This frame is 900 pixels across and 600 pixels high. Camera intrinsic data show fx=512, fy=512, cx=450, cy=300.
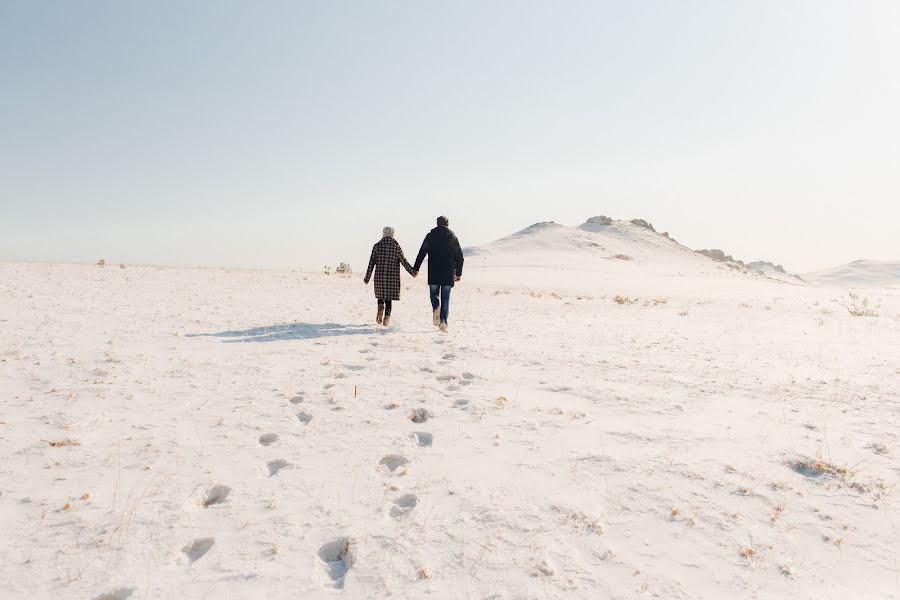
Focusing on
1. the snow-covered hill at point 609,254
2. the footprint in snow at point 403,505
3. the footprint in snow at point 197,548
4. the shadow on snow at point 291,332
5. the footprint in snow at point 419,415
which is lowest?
the footprint in snow at point 197,548

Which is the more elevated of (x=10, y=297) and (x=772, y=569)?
(x=10, y=297)

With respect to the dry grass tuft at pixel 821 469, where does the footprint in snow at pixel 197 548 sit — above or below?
below

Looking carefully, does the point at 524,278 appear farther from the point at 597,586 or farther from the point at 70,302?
the point at 597,586

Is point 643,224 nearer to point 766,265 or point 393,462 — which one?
point 766,265

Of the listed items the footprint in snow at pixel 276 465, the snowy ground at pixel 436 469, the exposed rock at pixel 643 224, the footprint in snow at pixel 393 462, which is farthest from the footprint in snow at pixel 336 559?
the exposed rock at pixel 643 224

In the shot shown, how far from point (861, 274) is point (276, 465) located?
11889 cm

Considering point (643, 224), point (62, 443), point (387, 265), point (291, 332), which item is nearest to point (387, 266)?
point (387, 265)

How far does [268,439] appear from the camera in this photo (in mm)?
5391

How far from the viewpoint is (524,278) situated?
34.8 metres

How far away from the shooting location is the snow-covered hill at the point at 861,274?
85.5 metres

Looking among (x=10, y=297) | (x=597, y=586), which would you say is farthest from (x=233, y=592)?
(x=10, y=297)

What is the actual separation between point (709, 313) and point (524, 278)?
18165 mm

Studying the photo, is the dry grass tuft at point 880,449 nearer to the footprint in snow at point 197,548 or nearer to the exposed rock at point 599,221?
the footprint in snow at point 197,548

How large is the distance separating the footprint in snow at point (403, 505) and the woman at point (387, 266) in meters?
7.85
